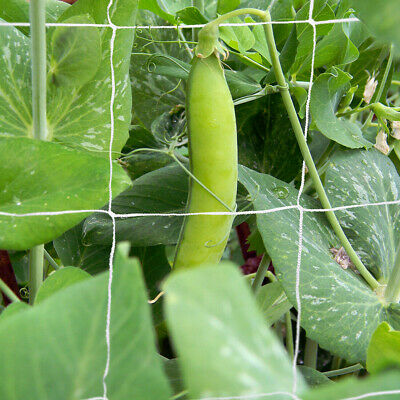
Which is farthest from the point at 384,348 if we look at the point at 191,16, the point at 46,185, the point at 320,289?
the point at 191,16

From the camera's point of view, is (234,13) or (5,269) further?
(5,269)

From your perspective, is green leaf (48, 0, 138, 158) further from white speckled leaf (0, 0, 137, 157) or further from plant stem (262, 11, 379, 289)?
plant stem (262, 11, 379, 289)

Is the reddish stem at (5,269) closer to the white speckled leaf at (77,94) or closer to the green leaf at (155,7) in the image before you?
the white speckled leaf at (77,94)

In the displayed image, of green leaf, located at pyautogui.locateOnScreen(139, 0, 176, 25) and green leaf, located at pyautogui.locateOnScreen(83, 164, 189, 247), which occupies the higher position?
green leaf, located at pyautogui.locateOnScreen(139, 0, 176, 25)

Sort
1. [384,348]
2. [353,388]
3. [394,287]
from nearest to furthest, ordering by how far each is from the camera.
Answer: [353,388]
[384,348]
[394,287]

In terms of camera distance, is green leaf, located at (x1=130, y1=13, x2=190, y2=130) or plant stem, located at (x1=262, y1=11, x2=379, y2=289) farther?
green leaf, located at (x1=130, y1=13, x2=190, y2=130)

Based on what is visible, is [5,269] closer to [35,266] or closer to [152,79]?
[35,266]

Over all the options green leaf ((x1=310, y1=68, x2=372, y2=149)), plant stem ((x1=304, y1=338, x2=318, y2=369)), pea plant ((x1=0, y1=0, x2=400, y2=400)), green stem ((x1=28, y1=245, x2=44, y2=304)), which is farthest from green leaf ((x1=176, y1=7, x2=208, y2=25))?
plant stem ((x1=304, y1=338, x2=318, y2=369))
